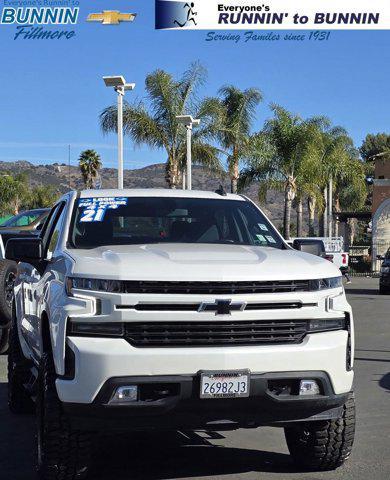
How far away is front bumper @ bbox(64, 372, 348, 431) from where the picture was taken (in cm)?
459

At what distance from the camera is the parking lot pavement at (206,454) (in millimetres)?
5469

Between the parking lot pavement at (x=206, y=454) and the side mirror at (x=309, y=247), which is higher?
the side mirror at (x=309, y=247)

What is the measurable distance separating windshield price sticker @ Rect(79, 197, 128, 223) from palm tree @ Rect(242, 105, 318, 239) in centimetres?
3398

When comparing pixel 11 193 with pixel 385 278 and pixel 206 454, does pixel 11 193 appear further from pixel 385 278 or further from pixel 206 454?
pixel 206 454

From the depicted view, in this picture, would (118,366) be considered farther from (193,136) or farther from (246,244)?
(193,136)

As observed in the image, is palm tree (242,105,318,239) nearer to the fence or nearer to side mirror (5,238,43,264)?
the fence

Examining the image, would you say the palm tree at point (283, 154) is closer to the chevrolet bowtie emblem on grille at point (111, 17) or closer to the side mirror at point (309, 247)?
the chevrolet bowtie emblem on grille at point (111, 17)

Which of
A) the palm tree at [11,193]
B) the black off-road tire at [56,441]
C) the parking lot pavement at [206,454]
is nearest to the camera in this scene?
the black off-road tire at [56,441]

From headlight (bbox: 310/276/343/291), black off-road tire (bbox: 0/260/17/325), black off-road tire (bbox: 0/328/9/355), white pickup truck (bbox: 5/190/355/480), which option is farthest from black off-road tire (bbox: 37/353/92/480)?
black off-road tire (bbox: 0/328/9/355)

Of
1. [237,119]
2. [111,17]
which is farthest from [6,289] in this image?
[237,119]

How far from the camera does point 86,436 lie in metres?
4.94

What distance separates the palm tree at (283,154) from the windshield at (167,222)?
33710 mm

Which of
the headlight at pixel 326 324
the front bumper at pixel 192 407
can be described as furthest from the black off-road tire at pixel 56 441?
the headlight at pixel 326 324

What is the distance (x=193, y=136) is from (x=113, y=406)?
103ft
